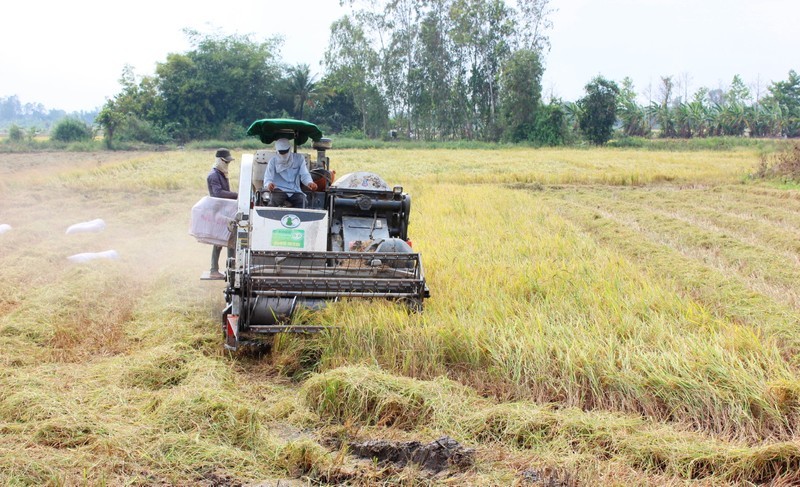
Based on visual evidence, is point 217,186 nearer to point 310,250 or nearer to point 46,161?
point 310,250

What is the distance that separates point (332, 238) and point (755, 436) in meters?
4.16

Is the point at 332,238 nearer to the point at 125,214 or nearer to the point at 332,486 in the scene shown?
the point at 332,486

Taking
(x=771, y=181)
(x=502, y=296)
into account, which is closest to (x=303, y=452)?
(x=502, y=296)

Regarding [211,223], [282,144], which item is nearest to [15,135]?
[211,223]

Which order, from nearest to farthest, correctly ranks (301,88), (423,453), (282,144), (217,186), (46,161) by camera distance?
(423,453), (282,144), (217,186), (46,161), (301,88)

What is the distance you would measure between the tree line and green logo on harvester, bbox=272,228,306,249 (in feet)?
122

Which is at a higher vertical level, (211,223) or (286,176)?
(286,176)

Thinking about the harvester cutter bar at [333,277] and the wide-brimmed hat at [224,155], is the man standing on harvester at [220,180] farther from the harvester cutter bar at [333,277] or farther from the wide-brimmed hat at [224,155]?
the harvester cutter bar at [333,277]

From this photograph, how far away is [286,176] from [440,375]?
2.84m

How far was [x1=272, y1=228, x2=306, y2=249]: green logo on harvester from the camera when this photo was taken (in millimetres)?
5945

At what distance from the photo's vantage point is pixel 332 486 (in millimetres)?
3197

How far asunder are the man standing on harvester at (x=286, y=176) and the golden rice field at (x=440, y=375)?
4.09ft

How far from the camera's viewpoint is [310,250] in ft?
18.8

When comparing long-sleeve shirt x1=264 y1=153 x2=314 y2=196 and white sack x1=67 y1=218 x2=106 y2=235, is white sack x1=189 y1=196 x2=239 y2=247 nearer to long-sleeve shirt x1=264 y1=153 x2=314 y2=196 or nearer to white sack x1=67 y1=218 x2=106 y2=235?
long-sleeve shirt x1=264 y1=153 x2=314 y2=196
